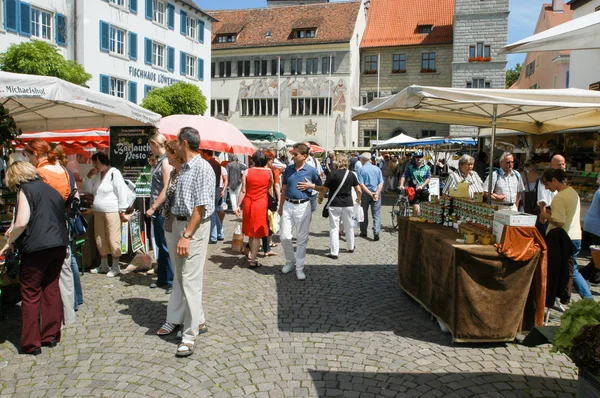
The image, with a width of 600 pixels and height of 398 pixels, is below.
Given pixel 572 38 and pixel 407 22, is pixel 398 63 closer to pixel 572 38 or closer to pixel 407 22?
pixel 407 22

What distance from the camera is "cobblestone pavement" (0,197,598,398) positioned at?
152 inches

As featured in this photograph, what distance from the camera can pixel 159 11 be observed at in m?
32.5

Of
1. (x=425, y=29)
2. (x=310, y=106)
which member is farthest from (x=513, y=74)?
(x=310, y=106)

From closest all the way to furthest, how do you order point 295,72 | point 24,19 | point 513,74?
point 24,19, point 295,72, point 513,74

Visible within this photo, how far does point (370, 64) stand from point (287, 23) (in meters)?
8.64

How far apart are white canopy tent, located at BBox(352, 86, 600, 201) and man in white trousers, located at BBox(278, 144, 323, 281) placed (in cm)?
112

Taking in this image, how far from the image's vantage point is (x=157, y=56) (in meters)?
32.8

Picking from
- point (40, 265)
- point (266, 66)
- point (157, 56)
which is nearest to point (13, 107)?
point (40, 265)

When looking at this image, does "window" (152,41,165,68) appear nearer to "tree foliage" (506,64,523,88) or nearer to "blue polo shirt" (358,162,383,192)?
"blue polo shirt" (358,162,383,192)

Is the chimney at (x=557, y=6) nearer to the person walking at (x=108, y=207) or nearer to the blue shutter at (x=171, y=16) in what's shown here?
the blue shutter at (x=171, y=16)

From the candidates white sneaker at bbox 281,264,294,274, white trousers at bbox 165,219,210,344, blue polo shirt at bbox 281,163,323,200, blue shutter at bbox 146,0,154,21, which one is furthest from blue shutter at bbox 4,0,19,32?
white trousers at bbox 165,219,210,344

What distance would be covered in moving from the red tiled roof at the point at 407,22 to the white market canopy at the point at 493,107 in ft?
133

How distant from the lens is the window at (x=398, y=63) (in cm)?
4600

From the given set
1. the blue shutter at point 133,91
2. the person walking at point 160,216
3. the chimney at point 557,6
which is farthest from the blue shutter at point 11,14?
the chimney at point 557,6
